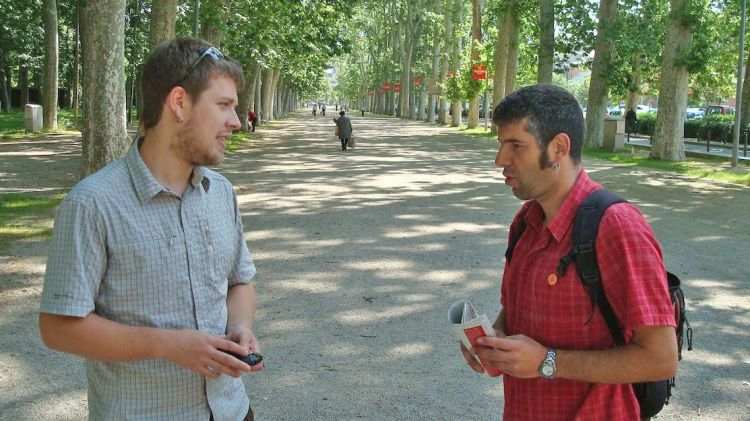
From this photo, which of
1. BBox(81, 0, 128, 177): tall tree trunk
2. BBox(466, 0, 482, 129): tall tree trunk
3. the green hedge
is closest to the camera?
BBox(81, 0, 128, 177): tall tree trunk

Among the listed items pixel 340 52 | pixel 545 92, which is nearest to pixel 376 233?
pixel 545 92

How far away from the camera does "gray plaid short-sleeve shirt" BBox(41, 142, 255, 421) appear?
2.09m

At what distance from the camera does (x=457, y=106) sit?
5338cm

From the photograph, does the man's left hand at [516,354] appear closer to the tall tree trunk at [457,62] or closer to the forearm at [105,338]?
the forearm at [105,338]

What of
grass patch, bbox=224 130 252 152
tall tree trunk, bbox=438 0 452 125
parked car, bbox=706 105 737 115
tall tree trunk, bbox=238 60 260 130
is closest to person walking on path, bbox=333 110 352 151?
grass patch, bbox=224 130 252 152

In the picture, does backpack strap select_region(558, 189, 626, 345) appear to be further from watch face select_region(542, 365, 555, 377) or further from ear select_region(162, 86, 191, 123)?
ear select_region(162, 86, 191, 123)

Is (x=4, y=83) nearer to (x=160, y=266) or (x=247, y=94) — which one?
(x=247, y=94)

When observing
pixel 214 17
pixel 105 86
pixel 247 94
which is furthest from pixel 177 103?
pixel 247 94

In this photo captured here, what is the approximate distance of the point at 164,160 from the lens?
2.33m

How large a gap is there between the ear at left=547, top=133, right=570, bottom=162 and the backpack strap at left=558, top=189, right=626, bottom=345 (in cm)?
19

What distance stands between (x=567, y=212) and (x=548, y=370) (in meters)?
0.44

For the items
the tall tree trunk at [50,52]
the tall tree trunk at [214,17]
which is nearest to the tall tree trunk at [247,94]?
the tall tree trunk at [50,52]

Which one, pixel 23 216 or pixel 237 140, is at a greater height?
pixel 237 140

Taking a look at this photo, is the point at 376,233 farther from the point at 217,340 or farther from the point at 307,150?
the point at 307,150
